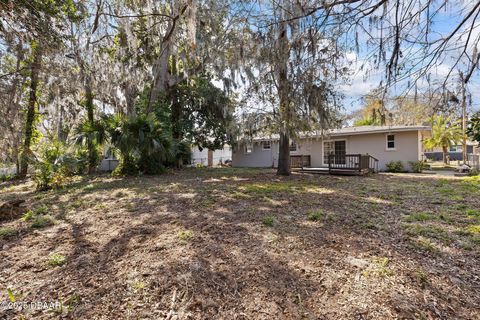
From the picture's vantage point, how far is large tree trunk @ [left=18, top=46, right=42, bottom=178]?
5895mm

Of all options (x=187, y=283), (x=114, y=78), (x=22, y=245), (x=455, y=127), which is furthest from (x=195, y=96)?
(x=455, y=127)

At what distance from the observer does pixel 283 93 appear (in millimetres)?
6336

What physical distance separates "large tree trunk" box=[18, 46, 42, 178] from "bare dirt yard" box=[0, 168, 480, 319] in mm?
3410

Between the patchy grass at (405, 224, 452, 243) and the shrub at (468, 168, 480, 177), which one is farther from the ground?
the shrub at (468, 168, 480, 177)

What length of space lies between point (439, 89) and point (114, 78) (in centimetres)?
1090

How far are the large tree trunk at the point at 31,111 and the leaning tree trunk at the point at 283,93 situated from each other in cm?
502

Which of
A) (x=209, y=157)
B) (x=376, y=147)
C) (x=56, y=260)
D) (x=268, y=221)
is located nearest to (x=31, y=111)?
(x=56, y=260)

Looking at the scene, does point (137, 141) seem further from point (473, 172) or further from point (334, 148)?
point (473, 172)

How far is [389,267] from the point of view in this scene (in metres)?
2.69

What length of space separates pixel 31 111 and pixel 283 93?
37.3 ft

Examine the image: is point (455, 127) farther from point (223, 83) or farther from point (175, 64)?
point (175, 64)

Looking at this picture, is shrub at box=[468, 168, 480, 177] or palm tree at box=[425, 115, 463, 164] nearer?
shrub at box=[468, 168, 480, 177]

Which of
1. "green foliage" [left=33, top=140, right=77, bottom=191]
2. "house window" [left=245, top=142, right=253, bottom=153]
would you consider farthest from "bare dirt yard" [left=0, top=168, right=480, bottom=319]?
"house window" [left=245, top=142, right=253, bottom=153]

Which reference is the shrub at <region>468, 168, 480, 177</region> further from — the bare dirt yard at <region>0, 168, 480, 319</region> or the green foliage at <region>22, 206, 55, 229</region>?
the green foliage at <region>22, 206, 55, 229</region>
